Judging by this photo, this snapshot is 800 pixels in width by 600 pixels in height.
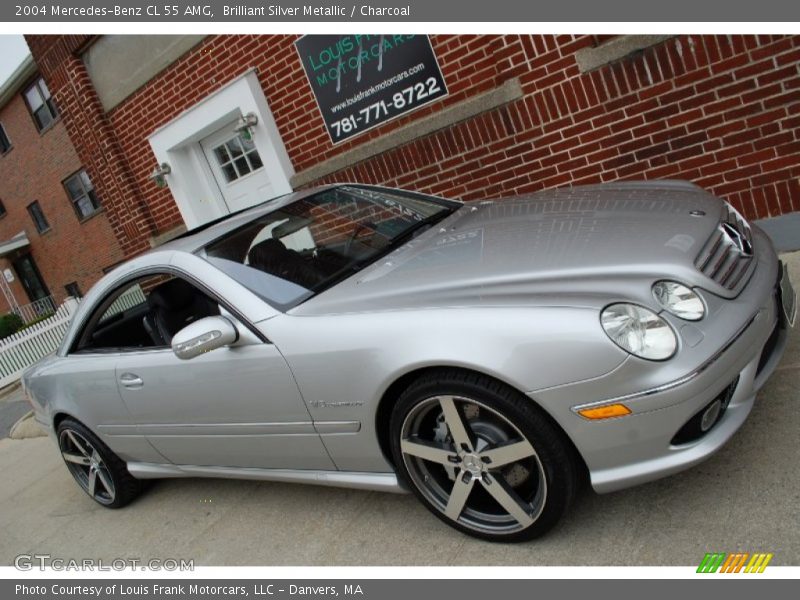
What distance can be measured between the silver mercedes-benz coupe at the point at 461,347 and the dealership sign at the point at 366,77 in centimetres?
254

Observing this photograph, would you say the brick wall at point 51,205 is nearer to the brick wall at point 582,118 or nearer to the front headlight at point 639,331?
the brick wall at point 582,118

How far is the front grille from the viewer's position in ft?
7.41

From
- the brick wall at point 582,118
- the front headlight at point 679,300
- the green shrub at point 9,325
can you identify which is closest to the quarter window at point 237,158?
the brick wall at point 582,118

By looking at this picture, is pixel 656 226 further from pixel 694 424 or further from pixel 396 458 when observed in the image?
pixel 396 458

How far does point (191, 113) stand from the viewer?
737 centimetres

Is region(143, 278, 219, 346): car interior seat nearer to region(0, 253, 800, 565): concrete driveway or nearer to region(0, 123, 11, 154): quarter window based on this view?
region(0, 253, 800, 565): concrete driveway

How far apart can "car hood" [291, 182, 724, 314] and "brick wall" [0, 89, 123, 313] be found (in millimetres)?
16789

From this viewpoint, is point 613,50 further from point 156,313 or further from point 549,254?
point 156,313

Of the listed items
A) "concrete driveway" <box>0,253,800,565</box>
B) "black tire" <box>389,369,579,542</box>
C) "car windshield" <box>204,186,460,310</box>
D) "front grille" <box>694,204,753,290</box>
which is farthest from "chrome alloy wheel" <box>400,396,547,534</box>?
"front grille" <box>694,204,753,290</box>

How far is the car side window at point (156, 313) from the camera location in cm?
346

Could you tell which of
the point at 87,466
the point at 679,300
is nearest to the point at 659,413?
the point at 679,300

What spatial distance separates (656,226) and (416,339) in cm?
109

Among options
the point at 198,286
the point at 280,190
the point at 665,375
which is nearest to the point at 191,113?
the point at 280,190

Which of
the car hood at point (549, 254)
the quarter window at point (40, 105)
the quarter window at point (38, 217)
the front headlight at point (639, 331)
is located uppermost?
the quarter window at point (40, 105)
